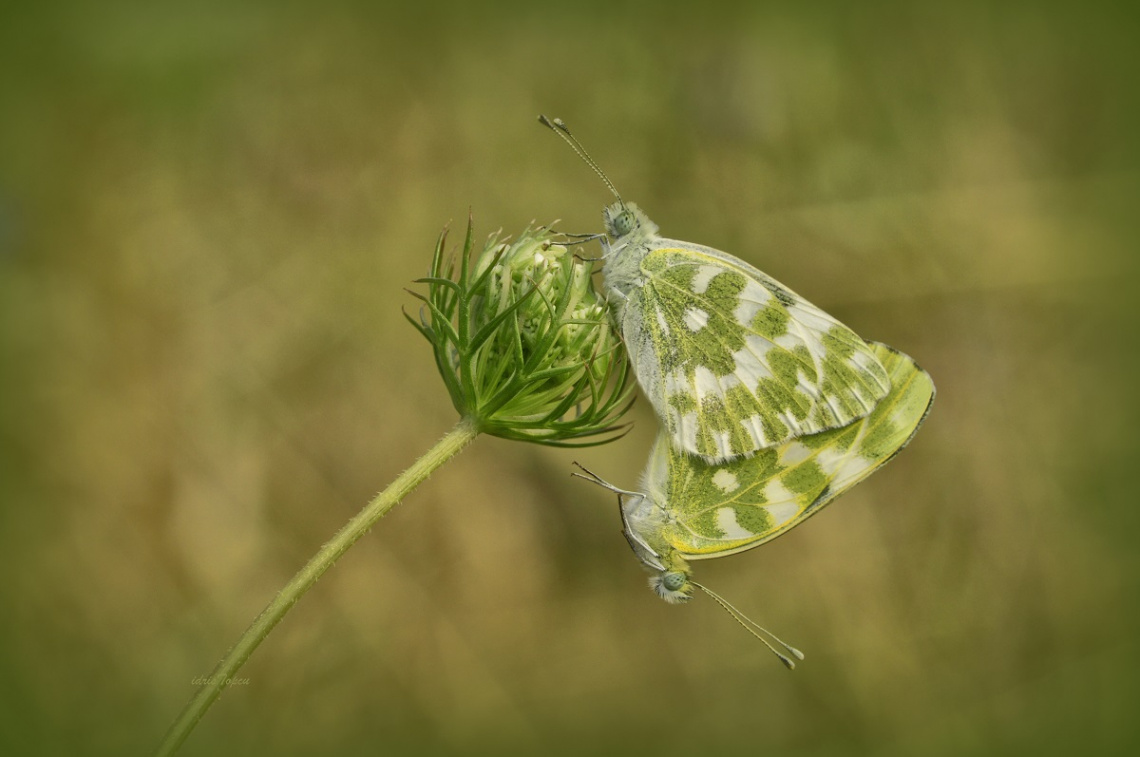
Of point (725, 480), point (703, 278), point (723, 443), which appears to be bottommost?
point (725, 480)

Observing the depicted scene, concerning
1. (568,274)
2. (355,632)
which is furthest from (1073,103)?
(355,632)

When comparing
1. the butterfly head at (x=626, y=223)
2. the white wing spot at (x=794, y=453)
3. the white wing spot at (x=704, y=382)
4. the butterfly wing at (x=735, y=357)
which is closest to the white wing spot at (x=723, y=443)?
the butterfly wing at (x=735, y=357)

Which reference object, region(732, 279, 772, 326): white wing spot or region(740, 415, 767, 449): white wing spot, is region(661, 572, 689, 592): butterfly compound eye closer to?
region(740, 415, 767, 449): white wing spot

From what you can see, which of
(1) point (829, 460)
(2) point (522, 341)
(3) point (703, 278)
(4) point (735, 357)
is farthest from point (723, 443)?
(2) point (522, 341)

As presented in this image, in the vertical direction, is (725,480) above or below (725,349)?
below

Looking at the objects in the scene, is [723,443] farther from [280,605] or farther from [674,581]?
[280,605]

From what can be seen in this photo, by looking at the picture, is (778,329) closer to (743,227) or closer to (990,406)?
(743,227)

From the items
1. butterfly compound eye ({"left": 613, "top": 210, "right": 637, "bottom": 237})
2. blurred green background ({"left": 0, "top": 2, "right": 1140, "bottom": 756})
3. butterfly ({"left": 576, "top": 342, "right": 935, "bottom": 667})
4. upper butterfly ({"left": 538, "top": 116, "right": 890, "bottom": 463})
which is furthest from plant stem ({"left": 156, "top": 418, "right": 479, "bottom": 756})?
blurred green background ({"left": 0, "top": 2, "right": 1140, "bottom": 756})
